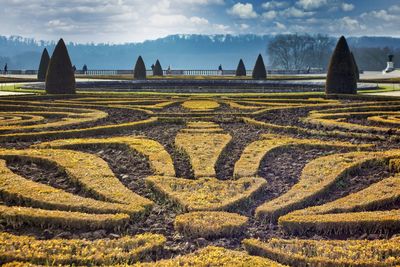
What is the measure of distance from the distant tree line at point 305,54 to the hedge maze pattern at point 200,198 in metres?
81.2

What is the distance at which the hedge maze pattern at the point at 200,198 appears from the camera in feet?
15.8

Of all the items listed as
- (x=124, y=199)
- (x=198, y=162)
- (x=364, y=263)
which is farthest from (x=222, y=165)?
(x=364, y=263)

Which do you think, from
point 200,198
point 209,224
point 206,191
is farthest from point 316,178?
point 209,224

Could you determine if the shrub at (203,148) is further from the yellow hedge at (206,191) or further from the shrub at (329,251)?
the shrub at (329,251)

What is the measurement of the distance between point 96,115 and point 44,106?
10.5 feet

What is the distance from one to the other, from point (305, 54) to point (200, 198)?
91.0m

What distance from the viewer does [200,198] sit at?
20.4ft

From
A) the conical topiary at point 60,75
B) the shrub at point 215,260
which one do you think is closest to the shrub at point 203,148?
the shrub at point 215,260

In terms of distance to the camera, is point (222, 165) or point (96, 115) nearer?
point (222, 165)

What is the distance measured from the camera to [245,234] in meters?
5.45

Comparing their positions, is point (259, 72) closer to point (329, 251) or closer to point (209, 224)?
point (209, 224)

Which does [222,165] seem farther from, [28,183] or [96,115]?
[96,115]

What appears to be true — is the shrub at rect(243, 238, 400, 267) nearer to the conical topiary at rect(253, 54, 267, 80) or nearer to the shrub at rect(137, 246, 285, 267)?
the shrub at rect(137, 246, 285, 267)

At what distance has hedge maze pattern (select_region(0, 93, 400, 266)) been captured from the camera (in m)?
4.82
